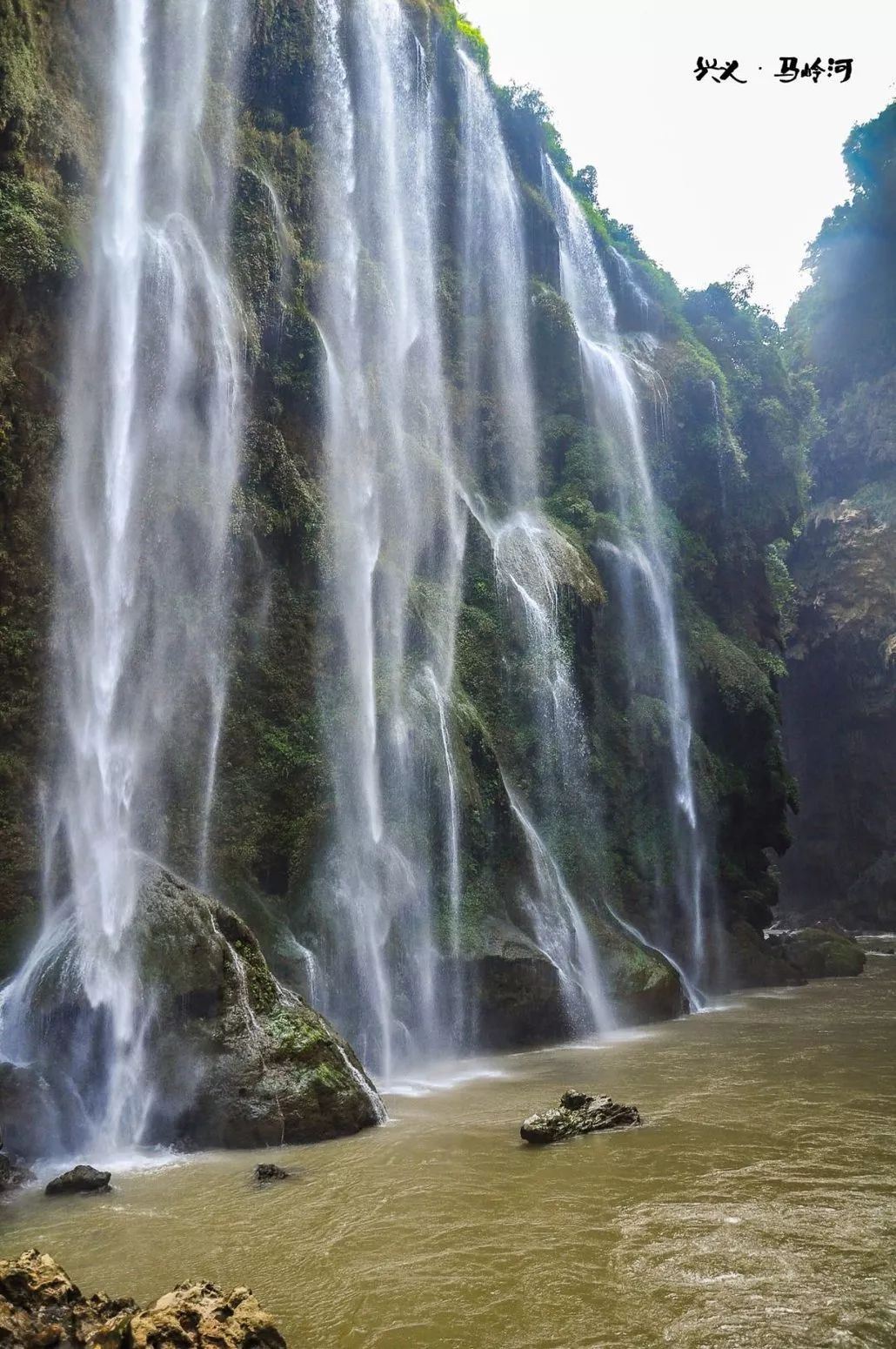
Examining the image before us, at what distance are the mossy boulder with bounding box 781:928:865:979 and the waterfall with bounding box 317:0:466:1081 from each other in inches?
467

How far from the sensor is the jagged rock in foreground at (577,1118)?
778 centimetres

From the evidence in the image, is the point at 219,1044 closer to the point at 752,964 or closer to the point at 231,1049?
the point at 231,1049

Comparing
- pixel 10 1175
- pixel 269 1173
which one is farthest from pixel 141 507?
pixel 269 1173

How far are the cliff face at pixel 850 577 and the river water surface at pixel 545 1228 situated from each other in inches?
1099

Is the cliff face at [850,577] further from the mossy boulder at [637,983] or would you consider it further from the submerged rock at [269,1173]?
the submerged rock at [269,1173]

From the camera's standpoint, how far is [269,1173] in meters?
7.29

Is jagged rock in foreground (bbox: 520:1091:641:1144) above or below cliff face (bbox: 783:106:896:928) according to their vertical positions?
below

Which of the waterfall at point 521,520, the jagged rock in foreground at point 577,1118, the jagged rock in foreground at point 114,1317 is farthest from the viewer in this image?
the waterfall at point 521,520

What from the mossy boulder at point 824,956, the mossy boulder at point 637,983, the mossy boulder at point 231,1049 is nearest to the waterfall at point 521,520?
the mossy boulder at point 637,983

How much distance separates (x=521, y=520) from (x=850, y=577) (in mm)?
19720

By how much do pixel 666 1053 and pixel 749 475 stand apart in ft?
68.5

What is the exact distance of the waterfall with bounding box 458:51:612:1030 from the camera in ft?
52.9

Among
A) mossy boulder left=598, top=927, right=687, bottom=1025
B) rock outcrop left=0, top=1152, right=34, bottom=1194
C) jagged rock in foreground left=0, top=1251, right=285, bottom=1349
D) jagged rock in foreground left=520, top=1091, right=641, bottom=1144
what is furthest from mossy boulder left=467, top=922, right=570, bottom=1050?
jagged rock in foreground left=0, top=1251, right=285, bottom=1349

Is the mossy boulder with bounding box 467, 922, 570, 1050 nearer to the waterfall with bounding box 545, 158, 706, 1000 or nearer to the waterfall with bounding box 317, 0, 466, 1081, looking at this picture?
the waterfall with bounding box 317, 0, 466, 1081
